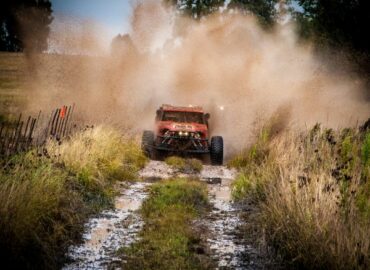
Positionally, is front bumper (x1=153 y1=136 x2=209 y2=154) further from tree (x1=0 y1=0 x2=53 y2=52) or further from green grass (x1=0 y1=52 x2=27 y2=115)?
tree (x1=0 y1=0 x2=53 y2=52)

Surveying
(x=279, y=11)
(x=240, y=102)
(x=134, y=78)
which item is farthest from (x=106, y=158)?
(x=279, y=11)

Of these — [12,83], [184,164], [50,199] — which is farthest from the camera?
[12,83]

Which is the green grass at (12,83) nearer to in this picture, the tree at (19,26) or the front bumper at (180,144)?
the tree at (19,26)

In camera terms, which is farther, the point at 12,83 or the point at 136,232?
the point at 12,83

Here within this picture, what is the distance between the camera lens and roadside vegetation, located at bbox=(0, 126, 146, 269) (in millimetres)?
4176

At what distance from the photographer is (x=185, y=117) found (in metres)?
13.4

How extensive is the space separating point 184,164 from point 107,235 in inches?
243

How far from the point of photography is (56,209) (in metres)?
5.34

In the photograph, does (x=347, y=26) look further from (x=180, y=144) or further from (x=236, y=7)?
(x=236, y=7)

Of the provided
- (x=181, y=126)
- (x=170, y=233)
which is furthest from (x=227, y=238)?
(x=181, y=126)

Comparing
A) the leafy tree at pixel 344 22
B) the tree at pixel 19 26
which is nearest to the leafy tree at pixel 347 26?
the leafy tree at pixel 344 22

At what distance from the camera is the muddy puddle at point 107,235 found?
15.3 feet

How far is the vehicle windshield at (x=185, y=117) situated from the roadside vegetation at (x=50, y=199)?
4.15m

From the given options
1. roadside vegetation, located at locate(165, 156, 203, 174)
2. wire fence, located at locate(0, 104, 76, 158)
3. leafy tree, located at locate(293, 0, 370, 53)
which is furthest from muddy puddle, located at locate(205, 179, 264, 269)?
leafy tree, located at locate(293, 0, 370, 53)
